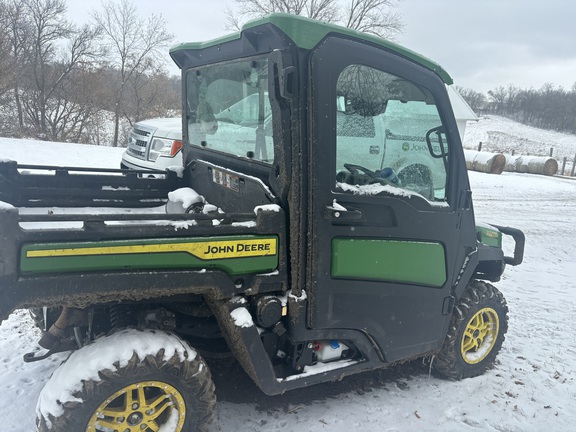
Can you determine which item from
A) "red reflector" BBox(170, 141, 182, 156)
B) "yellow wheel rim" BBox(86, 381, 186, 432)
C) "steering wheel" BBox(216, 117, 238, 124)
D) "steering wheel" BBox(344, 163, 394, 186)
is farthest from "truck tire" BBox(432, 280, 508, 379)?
"red reflector" BBox(170, 141, 182, 156)

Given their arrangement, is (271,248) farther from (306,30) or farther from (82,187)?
(82,187)

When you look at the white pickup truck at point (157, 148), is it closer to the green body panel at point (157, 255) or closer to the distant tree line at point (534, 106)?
the green body panel at point (157, 255)

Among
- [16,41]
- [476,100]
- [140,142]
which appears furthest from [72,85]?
[476,100]

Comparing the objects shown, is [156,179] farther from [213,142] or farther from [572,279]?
[572,279]

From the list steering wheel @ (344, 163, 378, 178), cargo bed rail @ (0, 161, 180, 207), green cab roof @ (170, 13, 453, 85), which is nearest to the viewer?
green cab roof @ (170, 13, 453, 85)

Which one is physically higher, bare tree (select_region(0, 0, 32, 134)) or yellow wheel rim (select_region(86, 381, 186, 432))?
bare tree (select_region(0, 0, 32, 134))

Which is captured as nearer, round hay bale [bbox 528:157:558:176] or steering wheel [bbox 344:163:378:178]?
steering wheel [bbox 344:163:378:178]

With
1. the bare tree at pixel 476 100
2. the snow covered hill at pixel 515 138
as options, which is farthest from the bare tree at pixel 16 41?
the bare tree at pixel 476 100

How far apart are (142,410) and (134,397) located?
3.3 inches

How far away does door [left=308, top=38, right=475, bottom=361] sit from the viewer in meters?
2.56

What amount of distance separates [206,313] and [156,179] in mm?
1751

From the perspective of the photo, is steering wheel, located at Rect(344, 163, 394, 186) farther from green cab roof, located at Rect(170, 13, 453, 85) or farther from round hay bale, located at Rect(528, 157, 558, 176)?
round hay bale, located at Rect(528, 157, 558, 176)

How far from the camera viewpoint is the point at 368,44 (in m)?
2.60

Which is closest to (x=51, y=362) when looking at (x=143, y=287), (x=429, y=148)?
(x=143, y=287)
